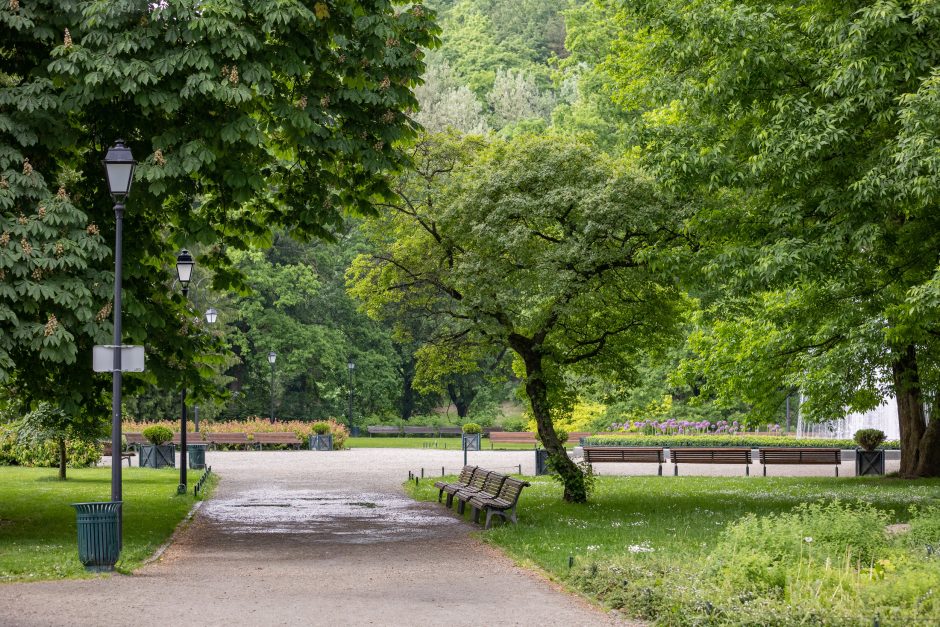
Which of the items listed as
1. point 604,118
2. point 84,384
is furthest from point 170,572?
point 604,118

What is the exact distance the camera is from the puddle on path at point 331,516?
1591 cm

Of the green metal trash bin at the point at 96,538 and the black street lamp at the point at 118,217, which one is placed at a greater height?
the black street lamp at the point at 118,217

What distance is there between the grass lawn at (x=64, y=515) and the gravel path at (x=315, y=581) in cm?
48

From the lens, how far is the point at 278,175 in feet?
54.7

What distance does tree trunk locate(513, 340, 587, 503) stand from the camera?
63.7 feet

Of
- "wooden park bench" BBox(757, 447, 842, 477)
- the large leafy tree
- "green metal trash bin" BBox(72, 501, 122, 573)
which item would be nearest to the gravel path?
"green metal trash bin" BBox(72, 501, 122, 573)

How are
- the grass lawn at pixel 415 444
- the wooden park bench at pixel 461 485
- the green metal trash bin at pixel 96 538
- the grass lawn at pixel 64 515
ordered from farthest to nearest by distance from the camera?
the grass lawn at pixel 415 444 → the wooden park bench at pixel 461 485 → the grass lawn at pixel 64 515 → the green metal trash bin at pixel 96 538

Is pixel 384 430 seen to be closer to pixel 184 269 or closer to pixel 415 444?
pixel 415 444

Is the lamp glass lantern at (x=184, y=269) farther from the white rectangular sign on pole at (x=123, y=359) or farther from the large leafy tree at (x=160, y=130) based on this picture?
Result: the white rectangular sign on pole at (x=123, y=359)

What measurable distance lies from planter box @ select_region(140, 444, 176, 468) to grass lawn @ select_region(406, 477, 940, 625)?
18115 mm

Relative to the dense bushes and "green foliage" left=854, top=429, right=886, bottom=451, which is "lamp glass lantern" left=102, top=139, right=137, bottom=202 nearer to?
the dense bushes

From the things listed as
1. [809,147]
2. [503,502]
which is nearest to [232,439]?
[503,502]

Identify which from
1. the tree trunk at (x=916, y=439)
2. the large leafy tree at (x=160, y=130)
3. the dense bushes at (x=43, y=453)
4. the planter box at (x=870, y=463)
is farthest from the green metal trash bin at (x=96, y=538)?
the planter box at (x=870, y=463)

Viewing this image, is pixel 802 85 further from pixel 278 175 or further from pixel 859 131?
pixel 278 175
